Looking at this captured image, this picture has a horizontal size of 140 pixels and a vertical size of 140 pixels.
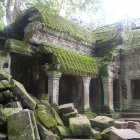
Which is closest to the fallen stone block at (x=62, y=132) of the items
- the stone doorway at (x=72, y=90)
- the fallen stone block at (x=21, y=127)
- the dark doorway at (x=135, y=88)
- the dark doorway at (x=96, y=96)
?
the fallen stone block at (x=21, y=127)

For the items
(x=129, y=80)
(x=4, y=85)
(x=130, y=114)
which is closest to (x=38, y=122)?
(x=4, y=85)

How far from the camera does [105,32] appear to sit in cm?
1605

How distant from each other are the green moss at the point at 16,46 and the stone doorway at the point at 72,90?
3588 millimetres

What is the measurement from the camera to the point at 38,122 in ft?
19.6

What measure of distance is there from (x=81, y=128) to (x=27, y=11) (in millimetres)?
7357

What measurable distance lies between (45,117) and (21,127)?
5.17 ft

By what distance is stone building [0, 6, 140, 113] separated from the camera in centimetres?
1079

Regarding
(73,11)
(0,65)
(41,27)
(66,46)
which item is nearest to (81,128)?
(0,65)

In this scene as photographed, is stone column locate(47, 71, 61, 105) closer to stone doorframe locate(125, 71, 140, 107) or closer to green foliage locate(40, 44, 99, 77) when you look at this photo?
green foliage locate(40, 44, 99, 77)

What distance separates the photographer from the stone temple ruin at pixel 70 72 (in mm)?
6531

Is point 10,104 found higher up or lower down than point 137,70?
lower down

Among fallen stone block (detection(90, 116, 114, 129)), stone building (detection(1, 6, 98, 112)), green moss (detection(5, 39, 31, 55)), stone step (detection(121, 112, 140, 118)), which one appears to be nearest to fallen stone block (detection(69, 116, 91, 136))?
fallen stone block (detection(90, 116, 114, 129))

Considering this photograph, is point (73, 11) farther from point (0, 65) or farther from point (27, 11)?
point (0, 65)

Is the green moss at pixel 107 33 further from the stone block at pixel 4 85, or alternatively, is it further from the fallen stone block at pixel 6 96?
the fallen stone block at pixel 6 96
